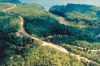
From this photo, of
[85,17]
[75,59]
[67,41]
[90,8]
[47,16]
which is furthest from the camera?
[90,8]

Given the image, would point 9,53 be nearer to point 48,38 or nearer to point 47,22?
point 48,38

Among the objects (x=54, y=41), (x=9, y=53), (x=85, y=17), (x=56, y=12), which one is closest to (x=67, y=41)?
(x=54, y=41)

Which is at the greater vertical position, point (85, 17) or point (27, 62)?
point (27, 62)

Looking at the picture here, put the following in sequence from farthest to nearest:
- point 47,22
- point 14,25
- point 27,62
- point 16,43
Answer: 1. point 47,22
2. point 14,25
3. point 16,43
4. point 27,62

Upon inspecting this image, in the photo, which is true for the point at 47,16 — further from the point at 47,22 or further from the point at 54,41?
the point at 54,41

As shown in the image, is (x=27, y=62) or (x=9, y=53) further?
(x=9, y=53)

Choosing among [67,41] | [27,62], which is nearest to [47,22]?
[67,41]
